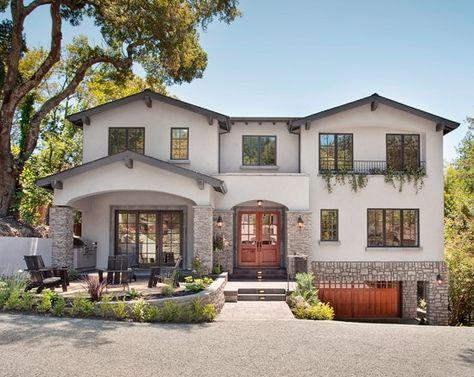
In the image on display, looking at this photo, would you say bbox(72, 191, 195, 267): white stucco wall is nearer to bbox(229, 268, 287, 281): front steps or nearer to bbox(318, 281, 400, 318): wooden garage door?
bbox(229, 268, 287, 281): front steps

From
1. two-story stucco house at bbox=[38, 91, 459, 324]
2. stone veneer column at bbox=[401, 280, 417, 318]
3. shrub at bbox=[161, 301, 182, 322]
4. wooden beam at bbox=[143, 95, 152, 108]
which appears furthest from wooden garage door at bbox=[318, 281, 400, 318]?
wooden beam at bbox=[143, 95, 152, 108]

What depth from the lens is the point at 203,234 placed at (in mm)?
16719

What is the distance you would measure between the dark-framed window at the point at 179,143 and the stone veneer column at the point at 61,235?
4794mm

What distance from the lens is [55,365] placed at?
7566 millimetres

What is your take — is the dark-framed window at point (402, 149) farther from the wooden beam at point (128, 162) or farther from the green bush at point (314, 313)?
the wooden beam at point (128, 162)

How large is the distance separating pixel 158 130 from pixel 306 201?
21.9 ft

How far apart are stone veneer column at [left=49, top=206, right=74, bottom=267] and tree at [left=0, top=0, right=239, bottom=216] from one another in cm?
507

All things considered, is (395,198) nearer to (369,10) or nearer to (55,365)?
(369,10)

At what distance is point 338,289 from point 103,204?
10.2 metres

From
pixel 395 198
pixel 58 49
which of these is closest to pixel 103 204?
pixel 58 49

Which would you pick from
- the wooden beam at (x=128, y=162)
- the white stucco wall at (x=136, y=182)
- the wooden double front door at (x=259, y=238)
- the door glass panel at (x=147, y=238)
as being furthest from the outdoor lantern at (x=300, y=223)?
the wooden beam at (x=128, y=162)

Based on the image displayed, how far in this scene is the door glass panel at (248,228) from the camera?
2005 centimetres

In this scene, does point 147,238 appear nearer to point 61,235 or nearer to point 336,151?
point 61,235

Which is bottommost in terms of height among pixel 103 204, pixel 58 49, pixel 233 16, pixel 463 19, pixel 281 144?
pixel 103 204
